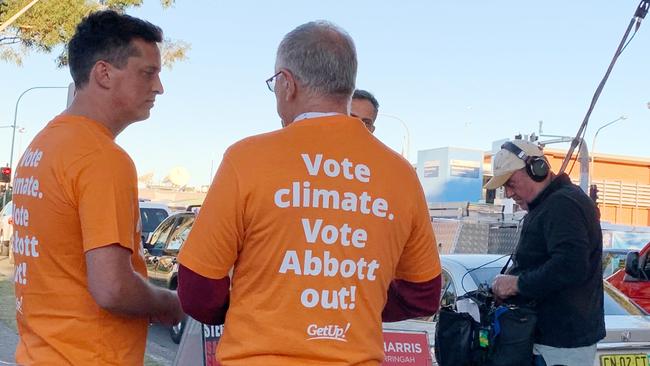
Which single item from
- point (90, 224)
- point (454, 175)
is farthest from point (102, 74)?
point (454, 175)

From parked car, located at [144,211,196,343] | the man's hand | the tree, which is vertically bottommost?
parked car, located at [144,211,196,343]

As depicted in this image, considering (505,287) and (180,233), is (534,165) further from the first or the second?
(180,233)

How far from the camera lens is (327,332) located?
7.11 ft

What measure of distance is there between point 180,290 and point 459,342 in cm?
230

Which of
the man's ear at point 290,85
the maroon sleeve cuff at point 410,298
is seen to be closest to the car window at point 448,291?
the maroon sleeve cuff at point 410,298

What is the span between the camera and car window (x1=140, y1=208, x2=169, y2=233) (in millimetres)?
19438

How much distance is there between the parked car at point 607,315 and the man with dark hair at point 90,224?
10.8 ft

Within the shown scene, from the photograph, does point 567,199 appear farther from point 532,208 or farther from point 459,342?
Answer: point 459,342

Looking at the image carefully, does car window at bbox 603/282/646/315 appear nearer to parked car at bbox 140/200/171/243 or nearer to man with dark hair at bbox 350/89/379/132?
man with dark hair at bbox 350/89/379/132

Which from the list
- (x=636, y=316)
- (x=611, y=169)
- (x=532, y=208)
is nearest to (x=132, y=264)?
(x=532, y=208)

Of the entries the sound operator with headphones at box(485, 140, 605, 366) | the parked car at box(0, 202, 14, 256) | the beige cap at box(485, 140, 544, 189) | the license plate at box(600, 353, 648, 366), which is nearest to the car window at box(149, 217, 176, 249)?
A: the license plate at box(600, 353, 648, 366)

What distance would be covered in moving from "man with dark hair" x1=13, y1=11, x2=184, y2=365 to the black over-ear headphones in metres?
2.32

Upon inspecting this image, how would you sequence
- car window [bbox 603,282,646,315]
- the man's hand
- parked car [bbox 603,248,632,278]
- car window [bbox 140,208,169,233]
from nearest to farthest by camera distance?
1. the man's hand
2. car window [bbox 603,282,646,315]
3. parked car [bbox 603,248,632,278]
4. car window [bbox 140,208,169,233]

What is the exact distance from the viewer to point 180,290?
2.22 m
